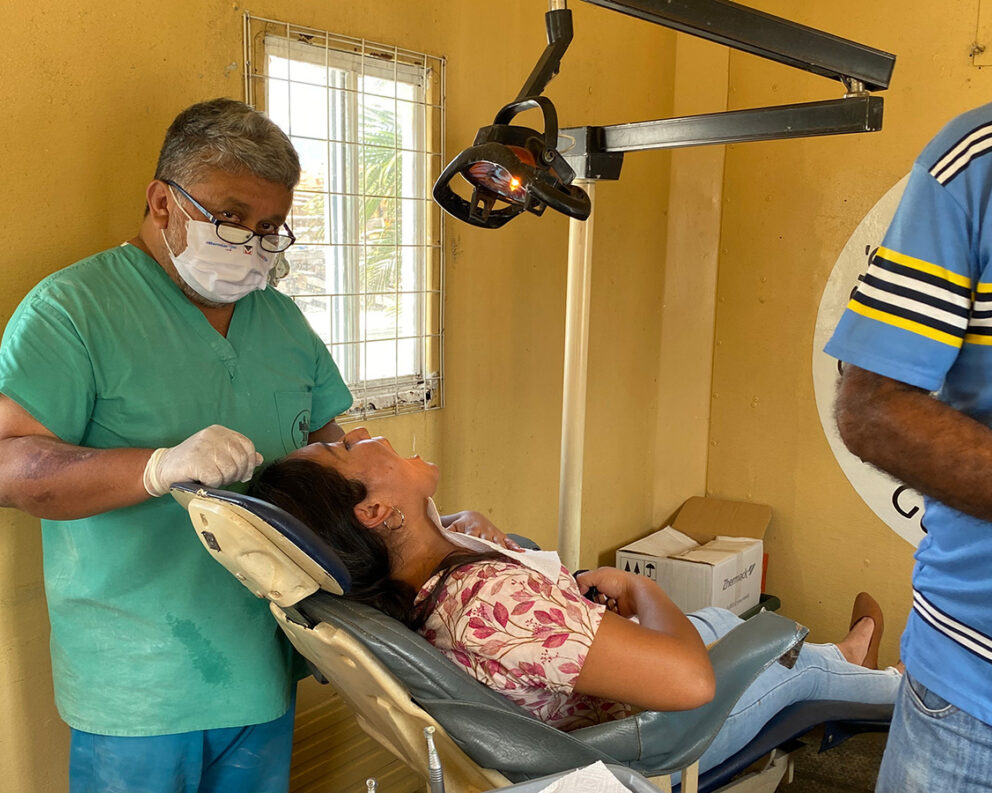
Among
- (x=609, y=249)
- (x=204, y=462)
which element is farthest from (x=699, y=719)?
(x=609, y=249)

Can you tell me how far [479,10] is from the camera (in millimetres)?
2379

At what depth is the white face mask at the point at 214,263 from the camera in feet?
4.71

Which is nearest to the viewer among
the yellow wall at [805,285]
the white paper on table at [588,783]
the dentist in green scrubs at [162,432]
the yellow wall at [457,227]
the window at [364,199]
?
the white paper on table at [588,783]

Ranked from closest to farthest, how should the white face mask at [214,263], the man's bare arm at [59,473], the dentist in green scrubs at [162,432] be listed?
the man's bare arm at [59,473] → the dentist in green scrubs at [162,432] → the white face mask at [214,263]

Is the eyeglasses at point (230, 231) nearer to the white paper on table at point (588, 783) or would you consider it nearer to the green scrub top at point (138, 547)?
the green scrub top at point (138, 547)

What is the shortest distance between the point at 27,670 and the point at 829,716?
163cm

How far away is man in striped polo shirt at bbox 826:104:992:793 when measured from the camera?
0.93 m

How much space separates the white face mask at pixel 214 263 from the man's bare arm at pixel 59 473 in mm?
334

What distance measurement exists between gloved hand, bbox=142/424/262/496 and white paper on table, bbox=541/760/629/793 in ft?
1.95

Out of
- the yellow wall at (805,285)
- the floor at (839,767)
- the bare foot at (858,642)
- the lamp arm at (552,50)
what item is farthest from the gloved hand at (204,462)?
the yellow wall at (805,285)

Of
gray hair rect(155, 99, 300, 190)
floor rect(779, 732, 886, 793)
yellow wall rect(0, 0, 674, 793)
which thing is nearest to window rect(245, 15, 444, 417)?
yellow wall rect(0, 0, 674, 793)

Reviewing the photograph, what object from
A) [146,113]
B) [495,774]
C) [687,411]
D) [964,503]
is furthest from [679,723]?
[687,411]

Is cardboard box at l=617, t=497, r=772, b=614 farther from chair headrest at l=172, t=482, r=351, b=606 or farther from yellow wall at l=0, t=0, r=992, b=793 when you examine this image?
chair headrest at l=172, t=482, r=351, b=606

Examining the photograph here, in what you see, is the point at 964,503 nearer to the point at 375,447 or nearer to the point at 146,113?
the point at 375,447
